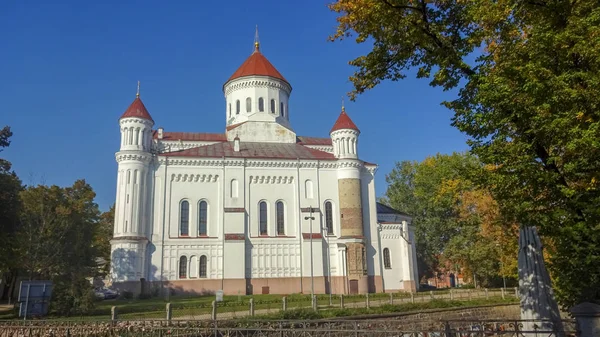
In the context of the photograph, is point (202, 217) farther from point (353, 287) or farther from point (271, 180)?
point (353, 287)

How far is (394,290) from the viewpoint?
41.0 metres

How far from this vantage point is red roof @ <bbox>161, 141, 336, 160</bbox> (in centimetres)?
4078

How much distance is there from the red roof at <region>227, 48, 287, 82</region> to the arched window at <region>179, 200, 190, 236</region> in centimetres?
1654

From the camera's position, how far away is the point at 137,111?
129ft

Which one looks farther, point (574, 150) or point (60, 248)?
point (60, 248)

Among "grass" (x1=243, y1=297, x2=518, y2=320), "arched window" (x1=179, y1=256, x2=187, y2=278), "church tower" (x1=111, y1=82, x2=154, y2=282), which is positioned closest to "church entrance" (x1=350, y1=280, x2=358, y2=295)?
"grass" (x1=243, y1=297, x2=518, y2=320)

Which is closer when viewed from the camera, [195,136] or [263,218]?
[263,218]

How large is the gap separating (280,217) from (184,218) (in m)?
8.09

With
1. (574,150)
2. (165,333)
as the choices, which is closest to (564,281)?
(574,150)

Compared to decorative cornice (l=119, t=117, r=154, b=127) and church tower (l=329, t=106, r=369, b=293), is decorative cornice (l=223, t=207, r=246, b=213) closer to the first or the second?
church tower (l=329, t=106, r=369, b=293)

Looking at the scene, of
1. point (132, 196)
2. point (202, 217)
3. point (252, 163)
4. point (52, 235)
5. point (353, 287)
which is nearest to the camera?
point (52, 235)

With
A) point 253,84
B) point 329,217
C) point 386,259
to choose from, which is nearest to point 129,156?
point 253,84

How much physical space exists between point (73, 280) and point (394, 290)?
26.6m

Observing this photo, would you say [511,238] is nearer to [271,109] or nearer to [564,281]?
[564,281]
